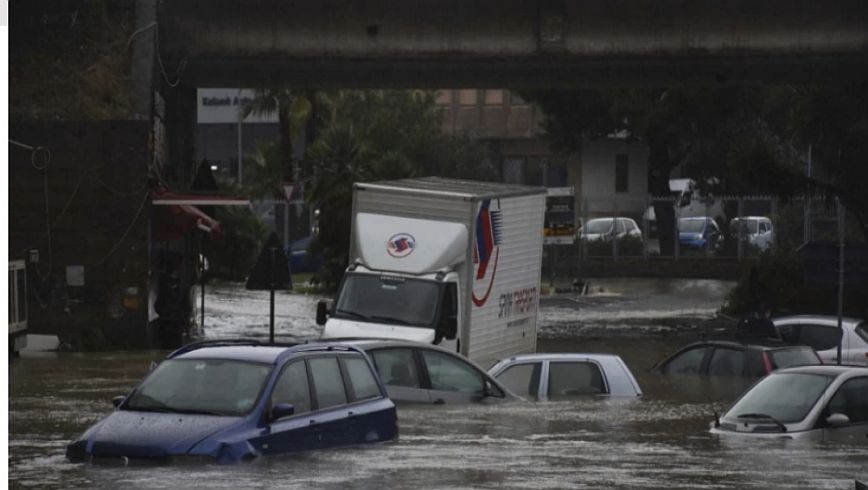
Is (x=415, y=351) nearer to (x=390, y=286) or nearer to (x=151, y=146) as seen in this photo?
(x=390, y=286)

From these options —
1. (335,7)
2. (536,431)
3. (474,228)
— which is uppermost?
(335,7)

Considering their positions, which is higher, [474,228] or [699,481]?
[474,228]

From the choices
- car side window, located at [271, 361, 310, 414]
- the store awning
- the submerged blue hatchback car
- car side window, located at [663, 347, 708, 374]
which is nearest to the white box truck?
car side window, located at [663, 347, 708, 374]

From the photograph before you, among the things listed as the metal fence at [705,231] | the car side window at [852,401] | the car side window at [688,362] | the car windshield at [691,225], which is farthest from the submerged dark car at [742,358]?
the car windshield at [691,225]

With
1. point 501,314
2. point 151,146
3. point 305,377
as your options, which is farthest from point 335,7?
point 305,377

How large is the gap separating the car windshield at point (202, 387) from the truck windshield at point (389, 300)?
40.2 ft

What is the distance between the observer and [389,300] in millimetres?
28156

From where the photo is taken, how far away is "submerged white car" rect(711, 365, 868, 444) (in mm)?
18453

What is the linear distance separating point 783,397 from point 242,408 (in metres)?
6.67

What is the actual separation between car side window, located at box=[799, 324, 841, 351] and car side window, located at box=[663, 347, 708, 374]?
11.0 feet

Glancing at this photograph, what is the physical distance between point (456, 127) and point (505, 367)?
227 ft

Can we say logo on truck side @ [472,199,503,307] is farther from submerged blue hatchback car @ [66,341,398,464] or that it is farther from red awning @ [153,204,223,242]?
submerged blue hatchback car @ [66,341,398,464]

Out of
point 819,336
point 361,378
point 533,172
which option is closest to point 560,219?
point 819,336

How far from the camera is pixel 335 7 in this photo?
3816 cm
